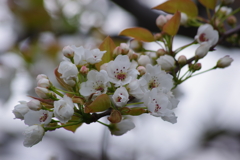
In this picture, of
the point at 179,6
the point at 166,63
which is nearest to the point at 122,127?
the point at 166,63

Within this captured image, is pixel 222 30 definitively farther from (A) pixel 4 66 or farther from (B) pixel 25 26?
(B) pixel 25 26

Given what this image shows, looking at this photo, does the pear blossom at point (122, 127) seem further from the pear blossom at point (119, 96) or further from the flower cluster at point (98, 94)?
the pear blossom at point (119, 96)

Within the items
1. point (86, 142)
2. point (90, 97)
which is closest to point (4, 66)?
point (86, 142)

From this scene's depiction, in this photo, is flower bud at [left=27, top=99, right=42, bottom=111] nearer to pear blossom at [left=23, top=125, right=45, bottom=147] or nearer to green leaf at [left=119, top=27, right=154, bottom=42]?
pear blossom at [left=23, top=125, right=45, bottom=147]

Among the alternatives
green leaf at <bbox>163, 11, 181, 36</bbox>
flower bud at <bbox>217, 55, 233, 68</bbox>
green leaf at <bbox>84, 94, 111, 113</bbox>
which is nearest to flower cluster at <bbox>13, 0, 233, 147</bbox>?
green leaf at <bbox>84, 94, 111, 113</bbox>

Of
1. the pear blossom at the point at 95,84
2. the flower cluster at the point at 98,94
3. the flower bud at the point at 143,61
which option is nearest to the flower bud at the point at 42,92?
the flower cluster at the point at 98,94
